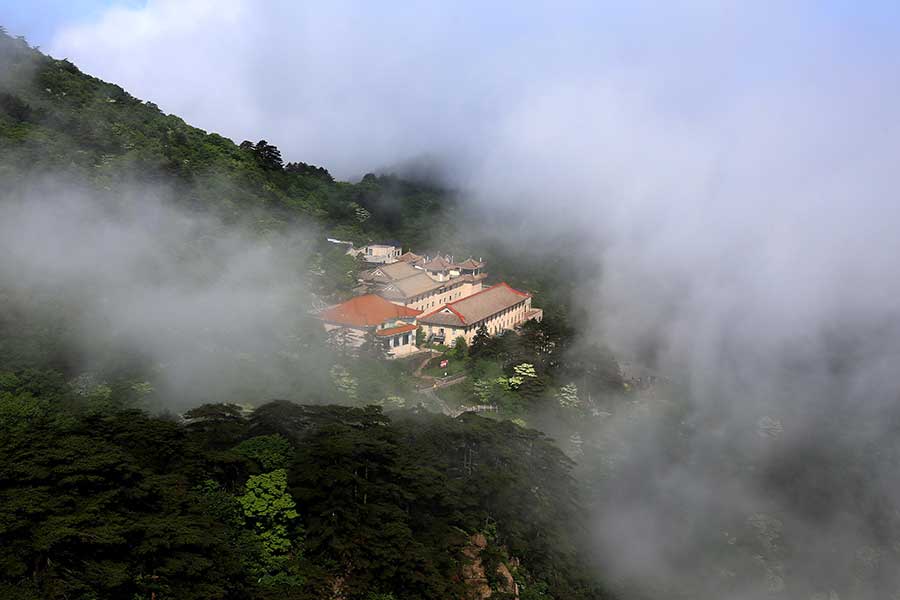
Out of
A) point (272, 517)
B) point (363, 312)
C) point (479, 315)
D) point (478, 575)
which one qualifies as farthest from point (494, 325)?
point (272, 517)

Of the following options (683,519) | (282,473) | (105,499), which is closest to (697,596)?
(683,519)

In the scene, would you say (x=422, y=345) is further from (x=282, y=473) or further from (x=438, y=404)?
(x=282, y=473)

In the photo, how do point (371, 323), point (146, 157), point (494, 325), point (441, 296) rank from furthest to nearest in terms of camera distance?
point (441, 296) < point (494, 325) < point (146, 157) < point (371, 323)

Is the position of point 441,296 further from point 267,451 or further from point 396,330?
point 267,451

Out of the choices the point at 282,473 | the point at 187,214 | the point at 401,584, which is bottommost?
the point at 401,584

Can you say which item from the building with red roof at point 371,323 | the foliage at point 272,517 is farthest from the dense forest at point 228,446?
the building with red roof at point 371,323

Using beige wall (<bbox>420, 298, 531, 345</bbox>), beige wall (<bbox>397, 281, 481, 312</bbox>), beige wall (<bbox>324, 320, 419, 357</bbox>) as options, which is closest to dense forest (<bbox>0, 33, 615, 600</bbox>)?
beige wall (<bbox>324, 320, 419, 357</bbox>)
